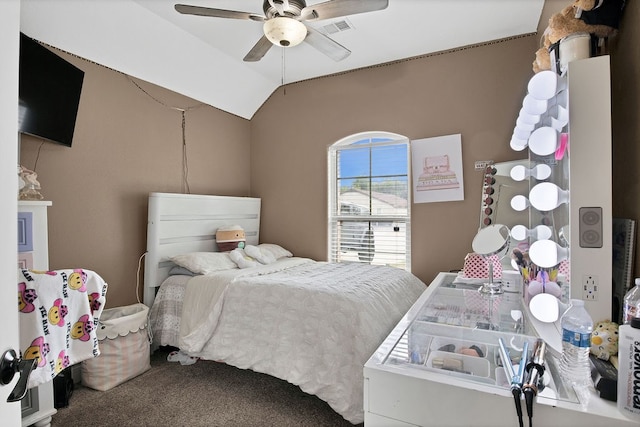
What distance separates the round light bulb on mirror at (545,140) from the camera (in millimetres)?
1190

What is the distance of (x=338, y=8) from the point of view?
2.04 m

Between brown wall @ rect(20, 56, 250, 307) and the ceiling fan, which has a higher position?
the ceiling fan

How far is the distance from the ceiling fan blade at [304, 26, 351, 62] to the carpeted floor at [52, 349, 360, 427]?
2.45 metres

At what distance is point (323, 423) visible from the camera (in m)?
2.10

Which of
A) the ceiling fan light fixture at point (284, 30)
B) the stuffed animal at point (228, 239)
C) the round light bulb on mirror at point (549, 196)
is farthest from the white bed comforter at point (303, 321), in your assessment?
the ceiling fan light fixture at point (284, 30)

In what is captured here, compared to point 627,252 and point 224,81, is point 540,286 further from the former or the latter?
point 224,81

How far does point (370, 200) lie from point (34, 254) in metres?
2.96

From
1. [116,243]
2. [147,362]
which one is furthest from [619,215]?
[116,243]

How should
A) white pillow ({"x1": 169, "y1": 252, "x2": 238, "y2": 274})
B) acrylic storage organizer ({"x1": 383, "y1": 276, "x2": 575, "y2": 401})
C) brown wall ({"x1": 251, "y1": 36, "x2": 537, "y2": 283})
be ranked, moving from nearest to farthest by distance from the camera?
acrylic storage organizer ({"x1": 383, "y1": 276, "x2": 575, "y2": 401}) → white pillow ({"x1": 169, "y1": 252, "x2": 238, "y2": 274}) → brown wall ({"x1": 251, "y1": 36, "x2": 537, "y2": 283})

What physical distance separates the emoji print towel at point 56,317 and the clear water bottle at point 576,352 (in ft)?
6.60

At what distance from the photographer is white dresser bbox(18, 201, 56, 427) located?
76.0 inches

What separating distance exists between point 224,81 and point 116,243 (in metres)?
1.96

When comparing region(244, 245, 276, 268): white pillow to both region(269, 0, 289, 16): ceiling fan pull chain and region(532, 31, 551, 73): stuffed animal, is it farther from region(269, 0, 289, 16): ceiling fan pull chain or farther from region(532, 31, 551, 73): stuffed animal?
region(532, 31, 551, 73): stuffed animal

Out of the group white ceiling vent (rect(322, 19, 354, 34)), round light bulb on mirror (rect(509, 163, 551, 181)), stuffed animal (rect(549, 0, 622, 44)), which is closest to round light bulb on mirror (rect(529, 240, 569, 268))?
round light bulb on mirror (rect(509, 163, 551, 181))
